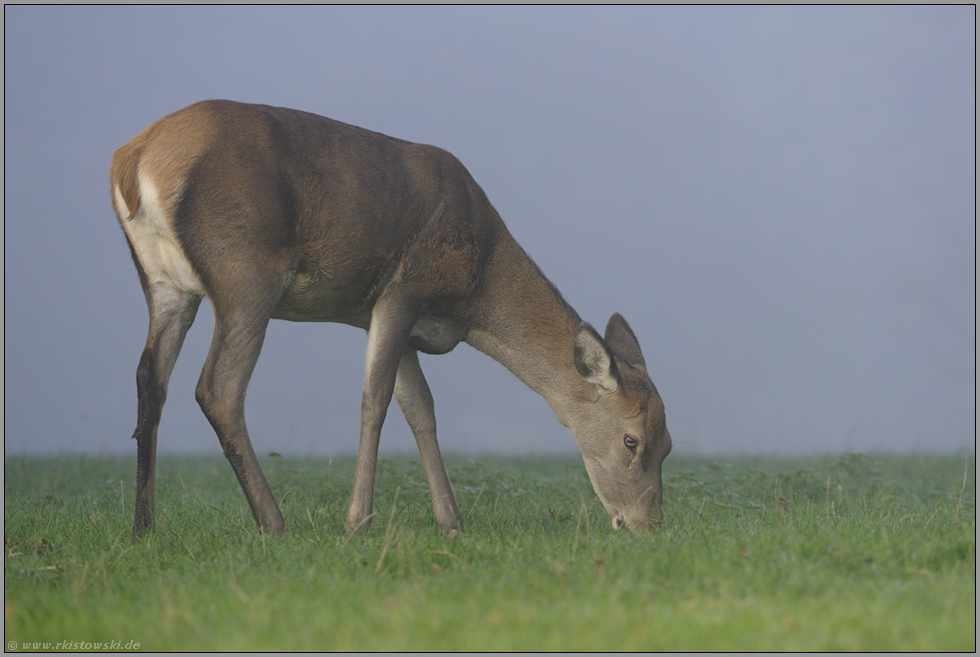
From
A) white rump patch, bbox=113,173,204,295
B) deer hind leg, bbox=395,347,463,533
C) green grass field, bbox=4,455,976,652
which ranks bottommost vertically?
green grass field, bbox=4,455,976,652

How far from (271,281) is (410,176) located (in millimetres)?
1368

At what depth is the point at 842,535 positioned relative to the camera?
4.77 m

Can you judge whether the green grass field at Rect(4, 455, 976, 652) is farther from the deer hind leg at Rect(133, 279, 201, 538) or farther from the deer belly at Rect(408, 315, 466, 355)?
the deer belly at Rect(408, 315, 466, 355)

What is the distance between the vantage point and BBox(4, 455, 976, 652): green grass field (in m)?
3.14

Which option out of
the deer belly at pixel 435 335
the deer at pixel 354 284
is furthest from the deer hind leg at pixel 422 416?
the deer belly at pixel 435 335

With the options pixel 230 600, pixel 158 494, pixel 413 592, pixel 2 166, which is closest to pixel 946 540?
pixel 413 592

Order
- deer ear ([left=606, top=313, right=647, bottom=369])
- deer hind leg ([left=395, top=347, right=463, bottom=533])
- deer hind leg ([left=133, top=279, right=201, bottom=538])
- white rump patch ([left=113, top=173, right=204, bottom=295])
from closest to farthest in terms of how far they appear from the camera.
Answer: white rump patch ([left=113, top=173, right=204, bottom=295]), deer hind leg ([left=133, top=279, right=201, bottom=538]), deer hind leg ([left=395, top=347, right=463, bottom=533]), deer ear ([left=606, top=313, right=647, bottom=369])

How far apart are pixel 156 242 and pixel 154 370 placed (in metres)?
0.90

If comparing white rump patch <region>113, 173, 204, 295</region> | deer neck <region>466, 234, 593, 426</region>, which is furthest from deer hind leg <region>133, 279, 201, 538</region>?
deer neck <region>466, 234, 593, 426</region>

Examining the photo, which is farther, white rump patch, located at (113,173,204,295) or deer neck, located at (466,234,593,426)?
deer neck, located at (466,234,593,426)

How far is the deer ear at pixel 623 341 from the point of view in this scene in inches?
282

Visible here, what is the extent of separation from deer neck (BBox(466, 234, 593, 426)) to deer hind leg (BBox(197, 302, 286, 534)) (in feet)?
5.81

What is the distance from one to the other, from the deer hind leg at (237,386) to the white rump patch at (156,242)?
0.37 m

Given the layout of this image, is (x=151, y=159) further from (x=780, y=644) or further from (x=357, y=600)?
(x=780, y=644)
